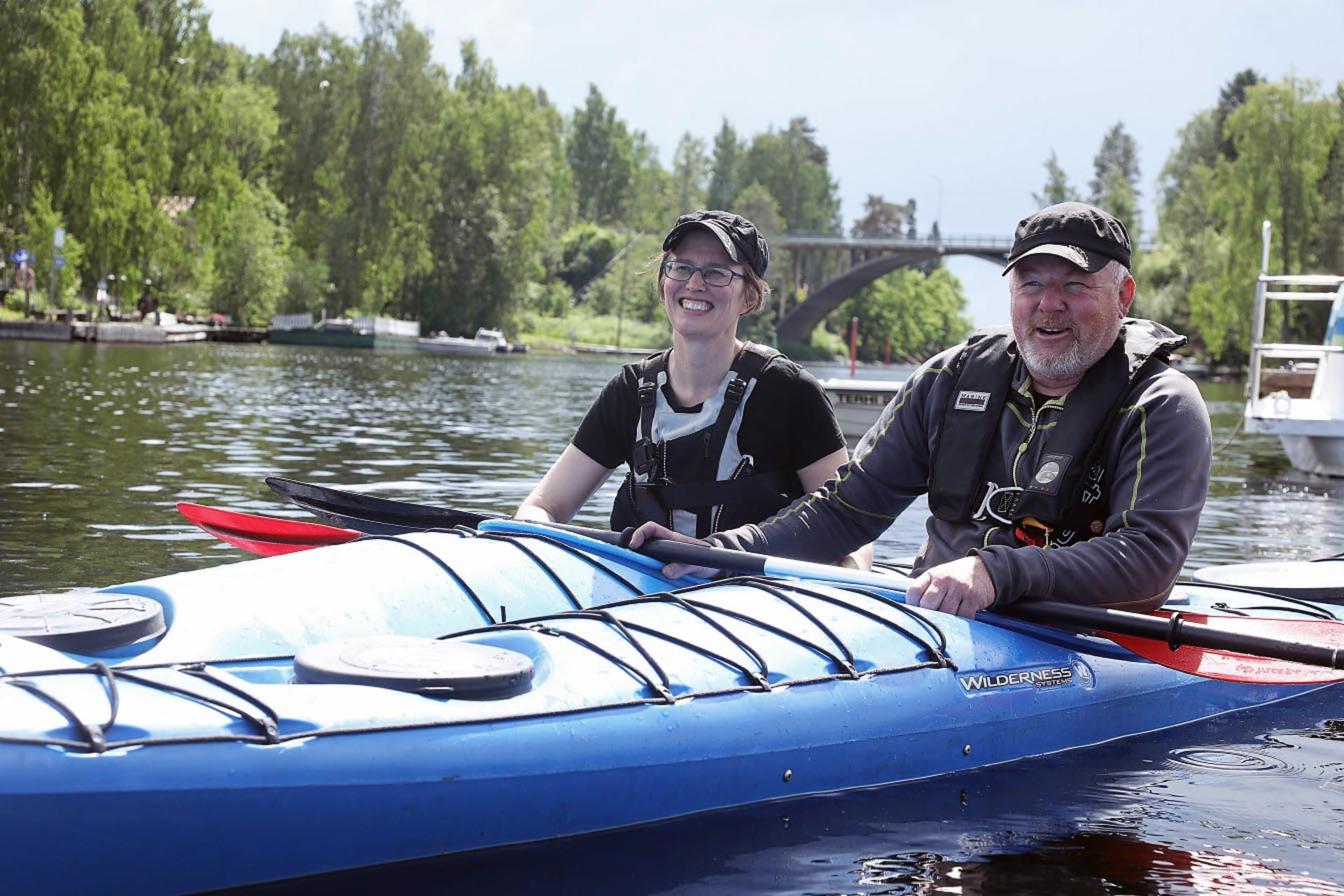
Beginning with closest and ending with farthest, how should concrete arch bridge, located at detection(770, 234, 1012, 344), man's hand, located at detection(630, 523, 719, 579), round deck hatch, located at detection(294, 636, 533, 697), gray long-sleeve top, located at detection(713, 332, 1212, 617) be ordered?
round deck hatch, located at detection(294, 636, 533, 697), gray long-sleeve top, located at detection(713, 332, 1212, 617), man's hand, located at detection(630, 523, 719, 579), concrete arch bridge, located at detection(770, 234, 1012, 344)

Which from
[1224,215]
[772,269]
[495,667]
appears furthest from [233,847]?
[772,269]

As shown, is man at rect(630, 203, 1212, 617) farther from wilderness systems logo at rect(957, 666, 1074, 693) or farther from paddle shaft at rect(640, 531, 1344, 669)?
wilderness systems logo at rect(957, 666, 1074, 693)

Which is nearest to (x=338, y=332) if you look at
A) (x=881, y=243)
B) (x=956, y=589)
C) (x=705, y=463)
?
(x=881, y=243)

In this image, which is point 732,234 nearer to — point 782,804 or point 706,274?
point 706,274

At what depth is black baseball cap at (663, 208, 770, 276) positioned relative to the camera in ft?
15.4

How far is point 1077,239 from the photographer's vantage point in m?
4.12

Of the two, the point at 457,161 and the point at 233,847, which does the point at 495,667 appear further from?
the point at 457,161

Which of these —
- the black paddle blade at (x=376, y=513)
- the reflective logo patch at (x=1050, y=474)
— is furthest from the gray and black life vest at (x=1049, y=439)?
the black paddle blade at (x=376, y=513)

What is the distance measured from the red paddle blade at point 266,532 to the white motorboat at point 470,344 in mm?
46341

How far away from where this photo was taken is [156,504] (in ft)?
31.9

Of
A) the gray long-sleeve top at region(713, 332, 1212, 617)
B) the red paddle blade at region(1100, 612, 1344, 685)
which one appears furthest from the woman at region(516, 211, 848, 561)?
the red paddle blade at region(1100, 612, 1344, 685)

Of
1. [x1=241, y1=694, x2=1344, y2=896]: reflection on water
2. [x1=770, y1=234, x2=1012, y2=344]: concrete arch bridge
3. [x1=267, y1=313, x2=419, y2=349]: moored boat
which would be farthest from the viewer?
[x1=770, y1=234, x2=1012, y2=344]: concrete arch bridge

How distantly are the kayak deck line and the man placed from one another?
0.25 metres

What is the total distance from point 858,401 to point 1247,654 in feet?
47.1
